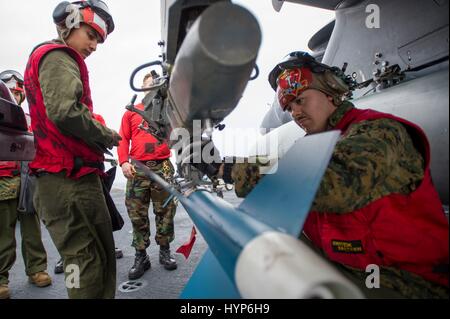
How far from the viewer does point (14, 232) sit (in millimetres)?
2248

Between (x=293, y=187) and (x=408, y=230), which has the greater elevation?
(x=293, y=187)

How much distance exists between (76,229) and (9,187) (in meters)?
1.45

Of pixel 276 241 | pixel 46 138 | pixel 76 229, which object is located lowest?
pixel 76 229

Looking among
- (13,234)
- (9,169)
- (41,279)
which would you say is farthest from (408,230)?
(9,169)

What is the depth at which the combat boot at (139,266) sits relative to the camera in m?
2.14

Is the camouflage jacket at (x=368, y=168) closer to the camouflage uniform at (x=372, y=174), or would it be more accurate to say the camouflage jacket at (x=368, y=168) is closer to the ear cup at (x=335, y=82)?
the camouflage uniform at (x=372, y=174)

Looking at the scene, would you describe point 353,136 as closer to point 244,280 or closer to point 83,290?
point 244,280

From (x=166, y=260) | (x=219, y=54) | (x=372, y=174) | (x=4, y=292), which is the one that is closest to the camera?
(x=219, y=54)

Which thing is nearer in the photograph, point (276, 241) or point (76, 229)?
point (276, 241)

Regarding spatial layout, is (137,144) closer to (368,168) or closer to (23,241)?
(23,241)

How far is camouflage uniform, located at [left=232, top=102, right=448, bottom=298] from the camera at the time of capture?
28.5 inches

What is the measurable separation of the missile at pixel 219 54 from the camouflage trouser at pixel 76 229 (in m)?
1.00

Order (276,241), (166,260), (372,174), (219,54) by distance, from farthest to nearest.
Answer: (166,260)
(372,174)
(219,54)
(276,241)
